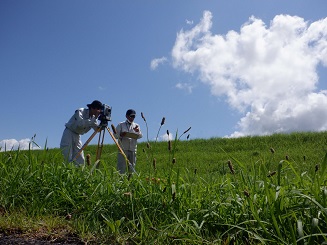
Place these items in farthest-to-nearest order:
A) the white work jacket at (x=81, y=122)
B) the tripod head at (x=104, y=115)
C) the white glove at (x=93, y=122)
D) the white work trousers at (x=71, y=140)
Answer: the white work trousers at (x=71, y=140)
the white work jacket at (x=81, y=122)
the white glove at (x=93, y=122)
the tripod head at (x=104, y=115)

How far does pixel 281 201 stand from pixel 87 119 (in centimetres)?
622

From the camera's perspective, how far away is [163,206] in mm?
3555

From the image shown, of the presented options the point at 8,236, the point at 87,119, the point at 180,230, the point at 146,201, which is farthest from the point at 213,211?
the point at 87,119

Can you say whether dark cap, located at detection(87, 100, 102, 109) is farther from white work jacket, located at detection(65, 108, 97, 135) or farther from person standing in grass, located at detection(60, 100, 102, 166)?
white work jacket, located at detection(65, 108, 97, 135)

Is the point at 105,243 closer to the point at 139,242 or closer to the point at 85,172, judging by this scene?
the point at 139,242

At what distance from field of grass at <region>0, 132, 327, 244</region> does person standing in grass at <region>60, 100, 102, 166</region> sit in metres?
3.48

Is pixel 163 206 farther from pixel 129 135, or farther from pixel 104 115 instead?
pixel 129 135

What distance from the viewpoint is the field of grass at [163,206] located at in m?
2.97

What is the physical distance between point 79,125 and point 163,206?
5.53 meters

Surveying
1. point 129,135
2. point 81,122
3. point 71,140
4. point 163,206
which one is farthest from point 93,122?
point 163,206

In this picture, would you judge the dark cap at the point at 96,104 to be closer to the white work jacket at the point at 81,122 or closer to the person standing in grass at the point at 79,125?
the person standing in grass at the point at 79,125

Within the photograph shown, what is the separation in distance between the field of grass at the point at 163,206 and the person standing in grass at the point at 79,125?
→ 11.4ft

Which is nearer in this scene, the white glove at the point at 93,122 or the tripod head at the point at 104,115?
the tripod head at the point at 104,115

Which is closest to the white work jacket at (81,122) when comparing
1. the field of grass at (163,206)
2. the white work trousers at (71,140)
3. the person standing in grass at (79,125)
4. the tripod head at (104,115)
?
the person standing in grass at (79,125)
